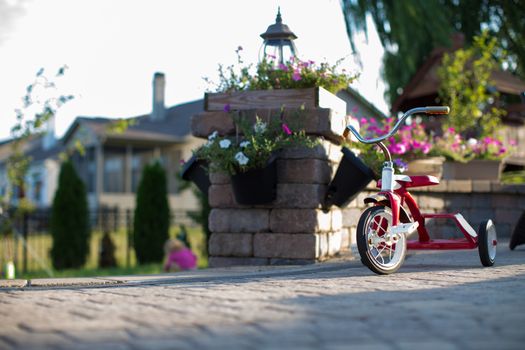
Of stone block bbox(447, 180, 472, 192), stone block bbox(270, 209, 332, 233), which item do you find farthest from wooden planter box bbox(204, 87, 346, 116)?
stone block bbox(447, 180, 472, 192)

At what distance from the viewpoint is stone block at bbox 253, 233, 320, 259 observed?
651 centimetres

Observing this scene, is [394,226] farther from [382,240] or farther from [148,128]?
[148,128]

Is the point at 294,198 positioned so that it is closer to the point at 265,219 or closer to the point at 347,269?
the point at 265,219

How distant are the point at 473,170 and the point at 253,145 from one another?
4.86 meters

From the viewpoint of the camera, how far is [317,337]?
9.80ft

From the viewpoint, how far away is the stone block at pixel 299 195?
652 centimetres

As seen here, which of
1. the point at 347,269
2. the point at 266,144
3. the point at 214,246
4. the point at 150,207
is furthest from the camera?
the point at 150,207

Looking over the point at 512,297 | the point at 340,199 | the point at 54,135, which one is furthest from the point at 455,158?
the point at 54,135

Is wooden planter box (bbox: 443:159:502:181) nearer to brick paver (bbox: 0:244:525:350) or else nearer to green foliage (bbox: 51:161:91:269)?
brick paver (bbox: 0:244:525:350)

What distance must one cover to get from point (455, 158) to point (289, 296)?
6120 millimetres

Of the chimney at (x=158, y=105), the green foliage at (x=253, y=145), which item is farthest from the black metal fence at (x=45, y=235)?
the green foliage at (x=253, y=145)

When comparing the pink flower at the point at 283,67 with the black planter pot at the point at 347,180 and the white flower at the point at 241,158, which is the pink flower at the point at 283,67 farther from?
the white flower at the point at 241,158

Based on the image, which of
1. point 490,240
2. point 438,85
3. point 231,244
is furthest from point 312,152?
point 438,85

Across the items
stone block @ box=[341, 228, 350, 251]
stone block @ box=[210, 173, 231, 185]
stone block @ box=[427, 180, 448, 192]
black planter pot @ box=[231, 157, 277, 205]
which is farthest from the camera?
stone block @ box=[427, 180, 448, 192]
